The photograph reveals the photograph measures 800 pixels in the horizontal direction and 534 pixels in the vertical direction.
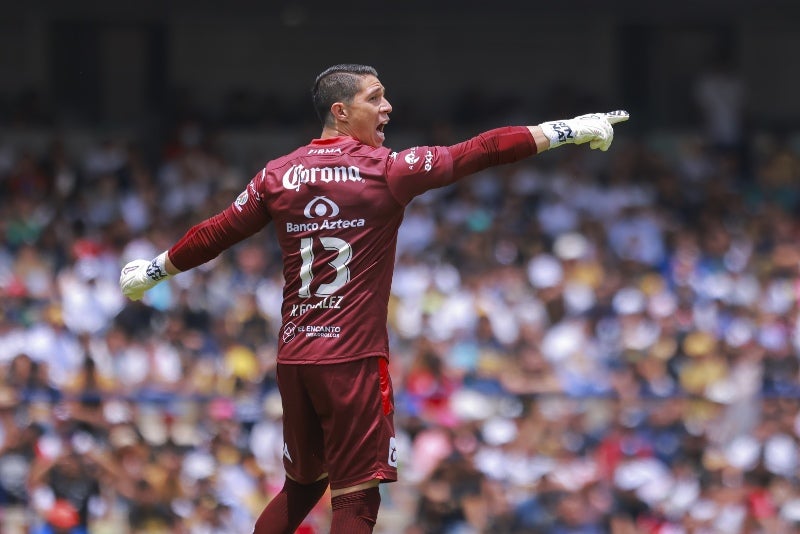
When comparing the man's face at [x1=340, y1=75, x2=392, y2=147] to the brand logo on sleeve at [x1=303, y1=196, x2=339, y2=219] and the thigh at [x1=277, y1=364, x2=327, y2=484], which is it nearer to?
the brand logo on sleeve at [x1=303, y1=196, x2=339, y2=219]

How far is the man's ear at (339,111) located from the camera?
552 cm

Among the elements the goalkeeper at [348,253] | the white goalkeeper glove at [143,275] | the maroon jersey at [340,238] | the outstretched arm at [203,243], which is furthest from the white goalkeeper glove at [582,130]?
the white goalkeeper glove at [143,275]

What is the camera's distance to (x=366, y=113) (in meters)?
5.52

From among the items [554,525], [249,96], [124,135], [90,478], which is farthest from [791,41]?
[90,478]

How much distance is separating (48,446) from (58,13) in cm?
826

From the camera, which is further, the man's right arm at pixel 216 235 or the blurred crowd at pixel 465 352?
the blurred crowd at pixel 465 352

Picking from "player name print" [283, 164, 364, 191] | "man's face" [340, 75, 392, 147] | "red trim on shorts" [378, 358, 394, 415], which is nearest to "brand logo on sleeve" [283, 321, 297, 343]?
"red trim on shorts" [378, 358, 394, 415]

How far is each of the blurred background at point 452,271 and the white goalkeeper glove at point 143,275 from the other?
13.4ft

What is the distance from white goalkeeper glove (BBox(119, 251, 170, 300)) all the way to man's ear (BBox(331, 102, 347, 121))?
2.99ft

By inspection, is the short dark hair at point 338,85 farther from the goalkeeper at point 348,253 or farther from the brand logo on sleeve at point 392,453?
the brand logo on sleeve at point 392,453

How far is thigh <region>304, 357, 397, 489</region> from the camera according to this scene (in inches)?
211

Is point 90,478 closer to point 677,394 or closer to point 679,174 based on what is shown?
point 677,394

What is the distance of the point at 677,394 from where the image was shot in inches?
404

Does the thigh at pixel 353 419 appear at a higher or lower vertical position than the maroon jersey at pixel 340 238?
lower
